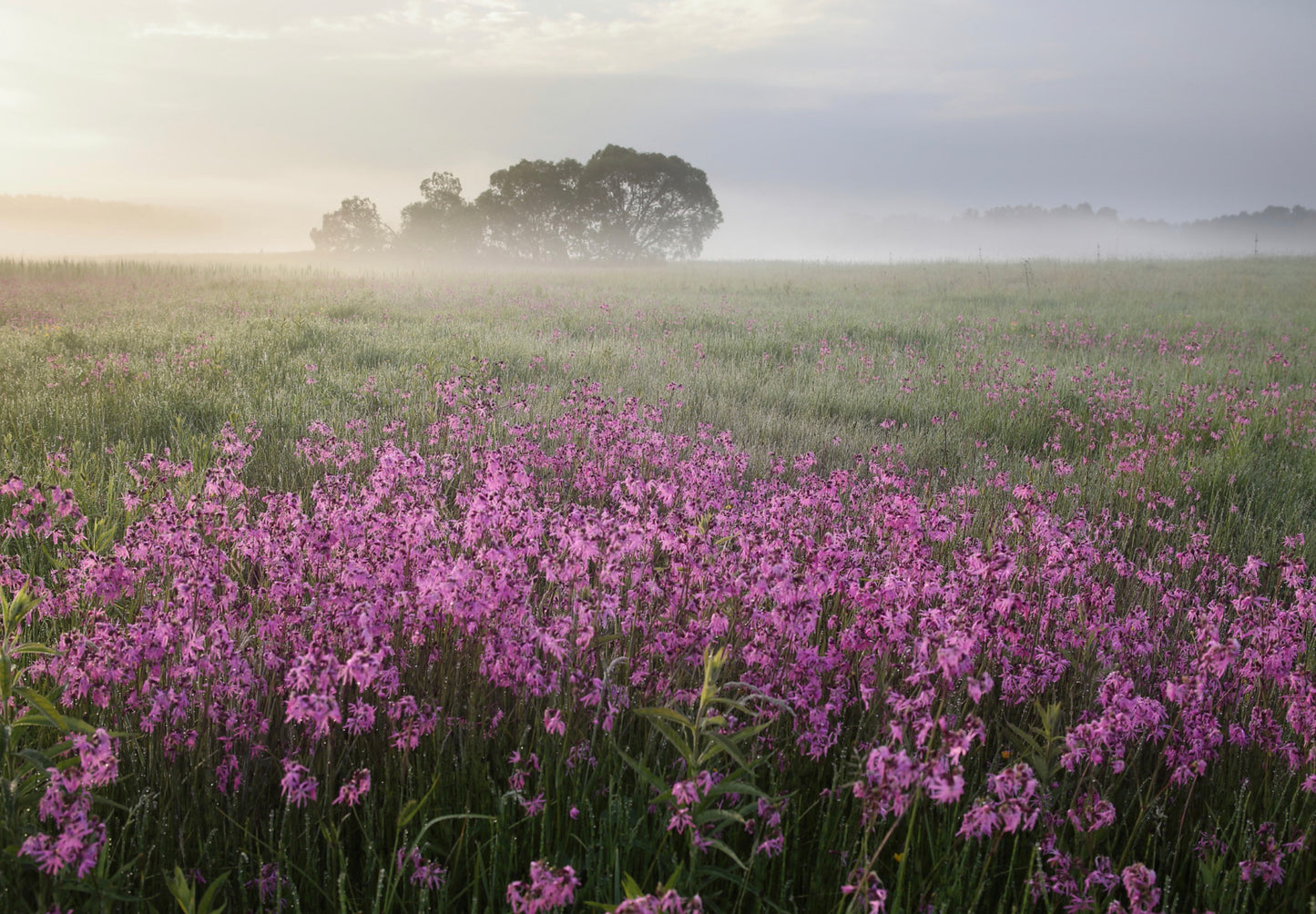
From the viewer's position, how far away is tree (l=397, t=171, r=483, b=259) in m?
64.0

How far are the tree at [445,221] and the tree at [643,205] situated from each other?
9.66 metres

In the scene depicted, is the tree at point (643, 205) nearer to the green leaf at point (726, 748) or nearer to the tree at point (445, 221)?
the tree at point (445, 221)

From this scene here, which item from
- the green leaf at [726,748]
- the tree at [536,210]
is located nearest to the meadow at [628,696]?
the green leaf at [726,748]

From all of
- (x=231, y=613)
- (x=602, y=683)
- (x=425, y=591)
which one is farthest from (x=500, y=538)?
(x=231, y=613)

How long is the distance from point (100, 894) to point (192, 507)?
69.5 inches

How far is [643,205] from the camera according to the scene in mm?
66938

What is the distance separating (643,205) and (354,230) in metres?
26.6

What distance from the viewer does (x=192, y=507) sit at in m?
3.19

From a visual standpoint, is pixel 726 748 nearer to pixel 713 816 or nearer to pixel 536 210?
pixel 713 816

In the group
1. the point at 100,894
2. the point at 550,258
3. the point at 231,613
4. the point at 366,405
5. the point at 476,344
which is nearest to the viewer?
the point at 100,894

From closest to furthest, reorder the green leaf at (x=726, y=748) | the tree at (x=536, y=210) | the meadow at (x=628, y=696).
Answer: the green leaf at (x=726, y=748)
the meadow at (x=628, y=696)
the tree at (x=536, y=210)

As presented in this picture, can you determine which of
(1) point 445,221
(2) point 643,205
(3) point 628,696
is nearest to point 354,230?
(1) point 445,221

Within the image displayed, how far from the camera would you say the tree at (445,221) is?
6400cm

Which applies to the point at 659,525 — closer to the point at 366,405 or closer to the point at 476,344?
the point at 366,405
